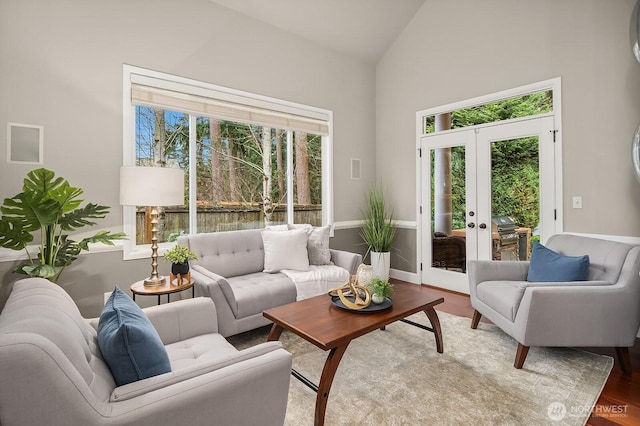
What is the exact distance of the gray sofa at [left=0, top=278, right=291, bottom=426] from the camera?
84 centimetres

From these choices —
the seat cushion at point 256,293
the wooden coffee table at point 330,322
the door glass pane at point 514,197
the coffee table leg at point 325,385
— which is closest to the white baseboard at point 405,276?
the door glass pane at point 514,197

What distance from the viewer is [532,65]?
3.45 m

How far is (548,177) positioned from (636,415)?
2233 millimetres

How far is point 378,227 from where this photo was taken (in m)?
4.55

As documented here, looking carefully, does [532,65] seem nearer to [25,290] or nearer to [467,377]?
[467,377]

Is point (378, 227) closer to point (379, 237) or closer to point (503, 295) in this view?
point (379, 237)

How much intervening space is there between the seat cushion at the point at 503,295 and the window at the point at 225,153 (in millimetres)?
2279

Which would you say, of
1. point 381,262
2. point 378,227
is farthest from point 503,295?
point 378,227

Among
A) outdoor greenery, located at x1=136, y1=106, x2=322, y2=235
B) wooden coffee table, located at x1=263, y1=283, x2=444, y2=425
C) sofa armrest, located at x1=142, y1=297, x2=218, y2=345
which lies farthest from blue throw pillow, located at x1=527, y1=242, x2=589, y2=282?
outdoor greenery, located at x1=136, y1=106, x2=322, y2=235

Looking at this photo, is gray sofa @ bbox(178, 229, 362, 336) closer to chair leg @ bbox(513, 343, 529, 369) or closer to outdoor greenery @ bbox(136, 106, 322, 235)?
outdoor greenery @ bbox(136, 106, 322, 235)

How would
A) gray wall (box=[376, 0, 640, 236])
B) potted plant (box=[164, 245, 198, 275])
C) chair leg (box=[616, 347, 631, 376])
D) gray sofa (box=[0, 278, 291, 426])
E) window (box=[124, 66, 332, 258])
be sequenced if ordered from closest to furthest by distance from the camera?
gray sofa (box=[0, 278, 291, 426])
chair leg (box=[616, 347, 631, 376])
potted plant (box=[164, 245, 198, 275])
gray wall (box=[376, 0, 640, 236])
window (box=[124, 66, 332, 258])

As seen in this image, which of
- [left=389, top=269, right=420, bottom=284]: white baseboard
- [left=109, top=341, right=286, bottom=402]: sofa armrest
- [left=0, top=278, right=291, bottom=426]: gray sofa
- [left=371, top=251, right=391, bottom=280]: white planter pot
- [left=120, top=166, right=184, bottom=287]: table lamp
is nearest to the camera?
[left=0, top=278, right=291, bottom=426]: gray sofa

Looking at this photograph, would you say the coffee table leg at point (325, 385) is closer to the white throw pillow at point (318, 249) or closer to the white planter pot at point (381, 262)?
the white throw pillow at point (318, 249)

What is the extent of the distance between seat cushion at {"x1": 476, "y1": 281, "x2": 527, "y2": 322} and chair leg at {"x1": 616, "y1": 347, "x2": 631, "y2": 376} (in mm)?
683
